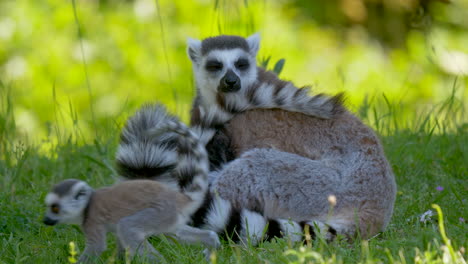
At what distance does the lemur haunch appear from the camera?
321 cm

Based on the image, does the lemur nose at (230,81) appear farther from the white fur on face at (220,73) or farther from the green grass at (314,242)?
the green grass at (314,242)

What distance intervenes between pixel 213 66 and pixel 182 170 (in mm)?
1526

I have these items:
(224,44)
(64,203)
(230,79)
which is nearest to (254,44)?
(224,44)

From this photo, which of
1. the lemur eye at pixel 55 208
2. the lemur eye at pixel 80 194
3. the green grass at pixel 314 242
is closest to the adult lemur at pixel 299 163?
the green grass at pixel 314 242

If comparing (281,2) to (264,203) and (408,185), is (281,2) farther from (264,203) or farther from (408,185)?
(264,203)

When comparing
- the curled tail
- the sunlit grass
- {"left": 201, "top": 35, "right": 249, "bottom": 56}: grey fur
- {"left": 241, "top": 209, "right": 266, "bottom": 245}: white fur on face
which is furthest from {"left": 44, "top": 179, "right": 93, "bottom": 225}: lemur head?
{"left": 201, "top": 35, "right": 249, "bottom": 56}: grey fur

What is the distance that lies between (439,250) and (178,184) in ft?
4.71

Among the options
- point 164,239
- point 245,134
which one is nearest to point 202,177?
point 164,239

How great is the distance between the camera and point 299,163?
398 centimetres

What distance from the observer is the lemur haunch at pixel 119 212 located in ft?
10.5

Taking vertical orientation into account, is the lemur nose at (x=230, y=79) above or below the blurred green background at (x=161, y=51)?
above

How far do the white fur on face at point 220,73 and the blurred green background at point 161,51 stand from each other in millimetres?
3505

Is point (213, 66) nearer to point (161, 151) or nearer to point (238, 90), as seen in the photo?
point (238, 90)

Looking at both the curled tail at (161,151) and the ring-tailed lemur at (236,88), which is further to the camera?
the ring-tailed lemur at (236,88)
